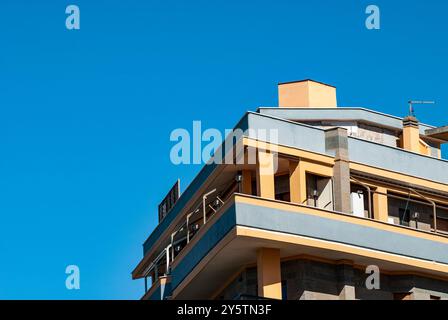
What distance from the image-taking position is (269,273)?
5100 centimetres

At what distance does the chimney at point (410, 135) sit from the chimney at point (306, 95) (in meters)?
3.24

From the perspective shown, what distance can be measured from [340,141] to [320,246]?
192 inches

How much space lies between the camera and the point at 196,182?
58.2 meters

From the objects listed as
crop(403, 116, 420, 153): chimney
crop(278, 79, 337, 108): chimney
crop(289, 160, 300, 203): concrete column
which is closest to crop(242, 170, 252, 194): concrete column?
crop(289, 160, 300, 203): concrete column

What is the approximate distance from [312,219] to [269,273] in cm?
254

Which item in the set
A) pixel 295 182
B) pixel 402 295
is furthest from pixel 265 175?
pixel 402 295

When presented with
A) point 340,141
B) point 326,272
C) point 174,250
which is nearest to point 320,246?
point 326,272

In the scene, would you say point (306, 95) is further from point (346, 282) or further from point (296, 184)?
point (346, 282)

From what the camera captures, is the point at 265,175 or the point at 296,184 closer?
the point at 265,175

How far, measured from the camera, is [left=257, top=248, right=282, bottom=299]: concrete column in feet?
167

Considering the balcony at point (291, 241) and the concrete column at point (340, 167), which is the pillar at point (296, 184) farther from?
the concrete column at point (340, 167)
